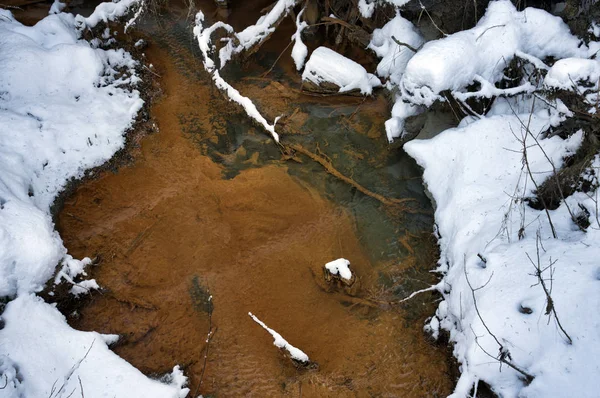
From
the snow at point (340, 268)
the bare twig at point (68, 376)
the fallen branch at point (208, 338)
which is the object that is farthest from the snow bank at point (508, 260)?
the bare twig at point (68, 376)

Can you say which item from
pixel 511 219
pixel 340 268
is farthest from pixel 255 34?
pixel 511 219

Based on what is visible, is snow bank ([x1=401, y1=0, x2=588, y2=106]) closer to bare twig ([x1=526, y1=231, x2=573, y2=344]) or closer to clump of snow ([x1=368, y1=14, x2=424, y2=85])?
clump of snow ([x1=368, y1=14, x2=424, y2=85])

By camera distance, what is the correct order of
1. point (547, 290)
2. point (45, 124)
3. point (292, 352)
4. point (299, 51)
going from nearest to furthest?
point (547, 290) → point (292, 352) → point (45, 124) → point (299, 51)

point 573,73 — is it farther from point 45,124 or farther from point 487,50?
point 45,124

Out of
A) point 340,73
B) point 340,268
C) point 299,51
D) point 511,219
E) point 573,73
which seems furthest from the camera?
point 299,51

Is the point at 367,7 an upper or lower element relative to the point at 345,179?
upper

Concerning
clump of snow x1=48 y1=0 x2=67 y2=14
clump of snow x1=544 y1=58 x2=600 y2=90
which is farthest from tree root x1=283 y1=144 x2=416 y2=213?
clump of snow x1=48 y1=0 x2=67 y2=14

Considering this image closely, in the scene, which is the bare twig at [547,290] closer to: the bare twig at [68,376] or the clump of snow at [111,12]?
the bare twig at [68,376]
